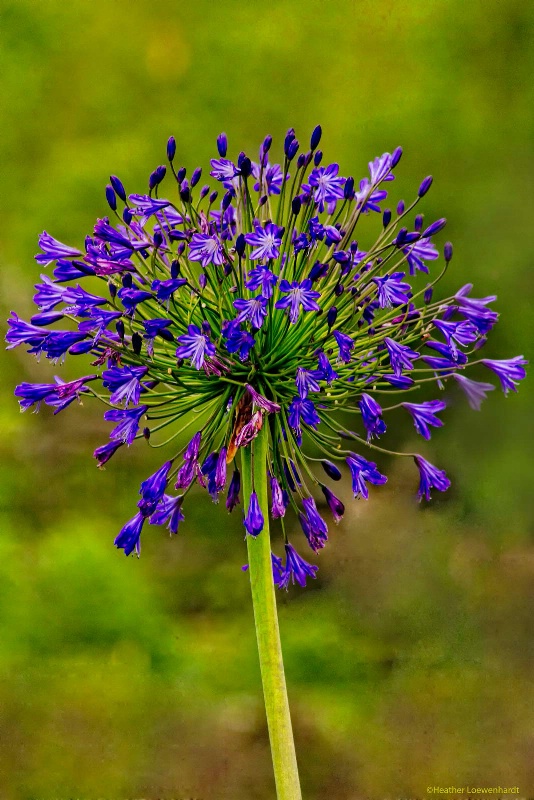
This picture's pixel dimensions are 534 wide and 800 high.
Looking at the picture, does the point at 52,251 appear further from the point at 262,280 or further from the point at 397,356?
the point at 397,356

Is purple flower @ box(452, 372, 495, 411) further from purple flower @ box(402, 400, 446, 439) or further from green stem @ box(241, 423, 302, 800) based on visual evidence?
green stem @ box(241, 423, 302, 800)

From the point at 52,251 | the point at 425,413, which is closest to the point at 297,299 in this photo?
the point at 425,413

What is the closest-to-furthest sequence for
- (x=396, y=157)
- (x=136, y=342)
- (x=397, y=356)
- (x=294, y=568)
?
(x=136, y=342), (x=397, y=356), (x=396, y=157), (x=294, y=568)

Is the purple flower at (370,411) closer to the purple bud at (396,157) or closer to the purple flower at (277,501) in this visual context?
the purple flower at (277,501)

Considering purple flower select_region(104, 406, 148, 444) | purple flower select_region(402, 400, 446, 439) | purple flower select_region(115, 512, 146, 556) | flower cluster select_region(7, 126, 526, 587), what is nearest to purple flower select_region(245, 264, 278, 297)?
flower cluster select_region(7, 126, 526, 587)

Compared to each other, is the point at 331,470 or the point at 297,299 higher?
the point at 297,299

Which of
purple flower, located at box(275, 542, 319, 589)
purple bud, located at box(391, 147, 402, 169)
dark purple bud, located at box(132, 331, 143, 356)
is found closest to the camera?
dark purple bud, located at box(132, 331, 143, 356)

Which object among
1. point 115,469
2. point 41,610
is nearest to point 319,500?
point 115,469

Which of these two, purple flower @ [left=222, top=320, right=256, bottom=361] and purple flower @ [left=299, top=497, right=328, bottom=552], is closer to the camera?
purple flower @ [left=222, top=320, right=256, bottom=361]
